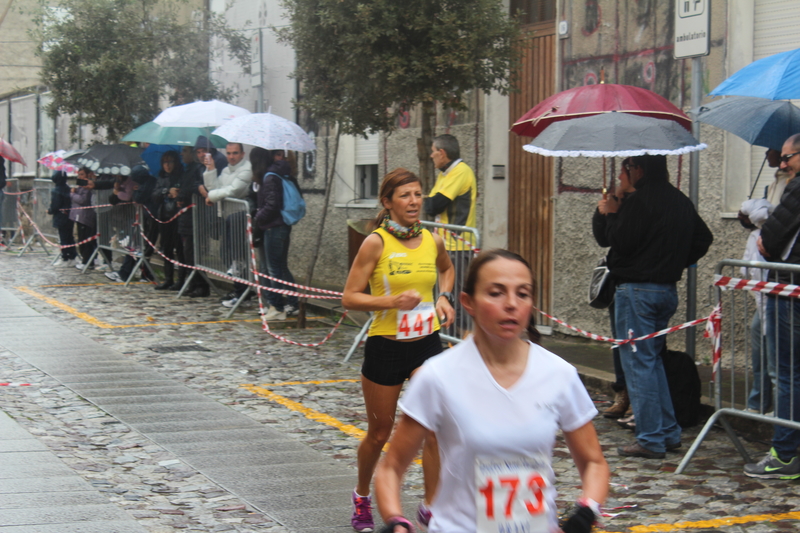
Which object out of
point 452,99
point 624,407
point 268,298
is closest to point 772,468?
point 624,407

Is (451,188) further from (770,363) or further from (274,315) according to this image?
(770,363)

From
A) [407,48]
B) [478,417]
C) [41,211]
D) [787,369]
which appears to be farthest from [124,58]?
[478,417]

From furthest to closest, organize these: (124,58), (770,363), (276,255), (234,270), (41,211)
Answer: (41,211)
(124,58)
(234,270)
(276,255)
(770,363)

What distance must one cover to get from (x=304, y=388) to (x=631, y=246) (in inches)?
126

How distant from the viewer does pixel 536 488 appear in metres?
2.58

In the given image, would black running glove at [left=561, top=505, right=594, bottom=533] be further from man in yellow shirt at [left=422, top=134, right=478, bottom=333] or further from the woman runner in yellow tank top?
man in yellow shirt at [left=422, top=134, right=478, bottom=333]

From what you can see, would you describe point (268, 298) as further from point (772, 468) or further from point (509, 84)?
point (772, 468)

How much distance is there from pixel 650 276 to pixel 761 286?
2.48ft

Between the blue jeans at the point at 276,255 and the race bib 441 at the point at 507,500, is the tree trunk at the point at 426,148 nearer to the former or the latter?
the blue jeans at the point at 276,255

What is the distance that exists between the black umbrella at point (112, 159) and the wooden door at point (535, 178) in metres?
6.55

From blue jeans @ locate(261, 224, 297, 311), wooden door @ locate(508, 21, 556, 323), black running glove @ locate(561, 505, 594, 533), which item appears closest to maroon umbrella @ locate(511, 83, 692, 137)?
wooden door @ locate(508, 21, 556, 323)

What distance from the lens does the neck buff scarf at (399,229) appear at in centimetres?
517

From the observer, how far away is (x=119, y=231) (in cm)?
1608

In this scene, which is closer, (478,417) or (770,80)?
(478,417)
